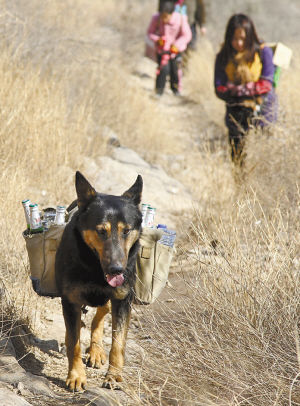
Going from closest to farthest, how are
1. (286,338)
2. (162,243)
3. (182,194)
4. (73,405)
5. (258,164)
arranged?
(286,338), (73,405), (162,243), (258,164), (182,194)

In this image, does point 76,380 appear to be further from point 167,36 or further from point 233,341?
point 167,36

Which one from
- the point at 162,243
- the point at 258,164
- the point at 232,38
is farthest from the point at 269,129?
the point at 162,243

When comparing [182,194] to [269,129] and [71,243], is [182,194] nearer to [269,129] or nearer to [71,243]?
[269,129]

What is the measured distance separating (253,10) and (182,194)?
16.6 metres

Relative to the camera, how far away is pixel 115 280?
3363mm

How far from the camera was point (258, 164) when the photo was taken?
661cm

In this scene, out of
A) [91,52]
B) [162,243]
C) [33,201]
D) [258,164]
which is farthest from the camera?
[91,52]

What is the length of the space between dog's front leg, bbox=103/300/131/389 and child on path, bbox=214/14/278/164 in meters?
3.55

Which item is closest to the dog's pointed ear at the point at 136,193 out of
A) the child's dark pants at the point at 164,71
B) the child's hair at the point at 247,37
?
the child's hair at the point at 247,37

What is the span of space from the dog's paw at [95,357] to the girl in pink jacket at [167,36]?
28.2 ft

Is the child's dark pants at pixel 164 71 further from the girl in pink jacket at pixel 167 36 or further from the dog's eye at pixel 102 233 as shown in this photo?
the dog's eye at pixel 102 233

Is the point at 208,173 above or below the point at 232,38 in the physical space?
below

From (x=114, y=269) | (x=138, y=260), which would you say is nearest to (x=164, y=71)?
(x=138, y=260)

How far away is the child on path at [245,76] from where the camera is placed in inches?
272
